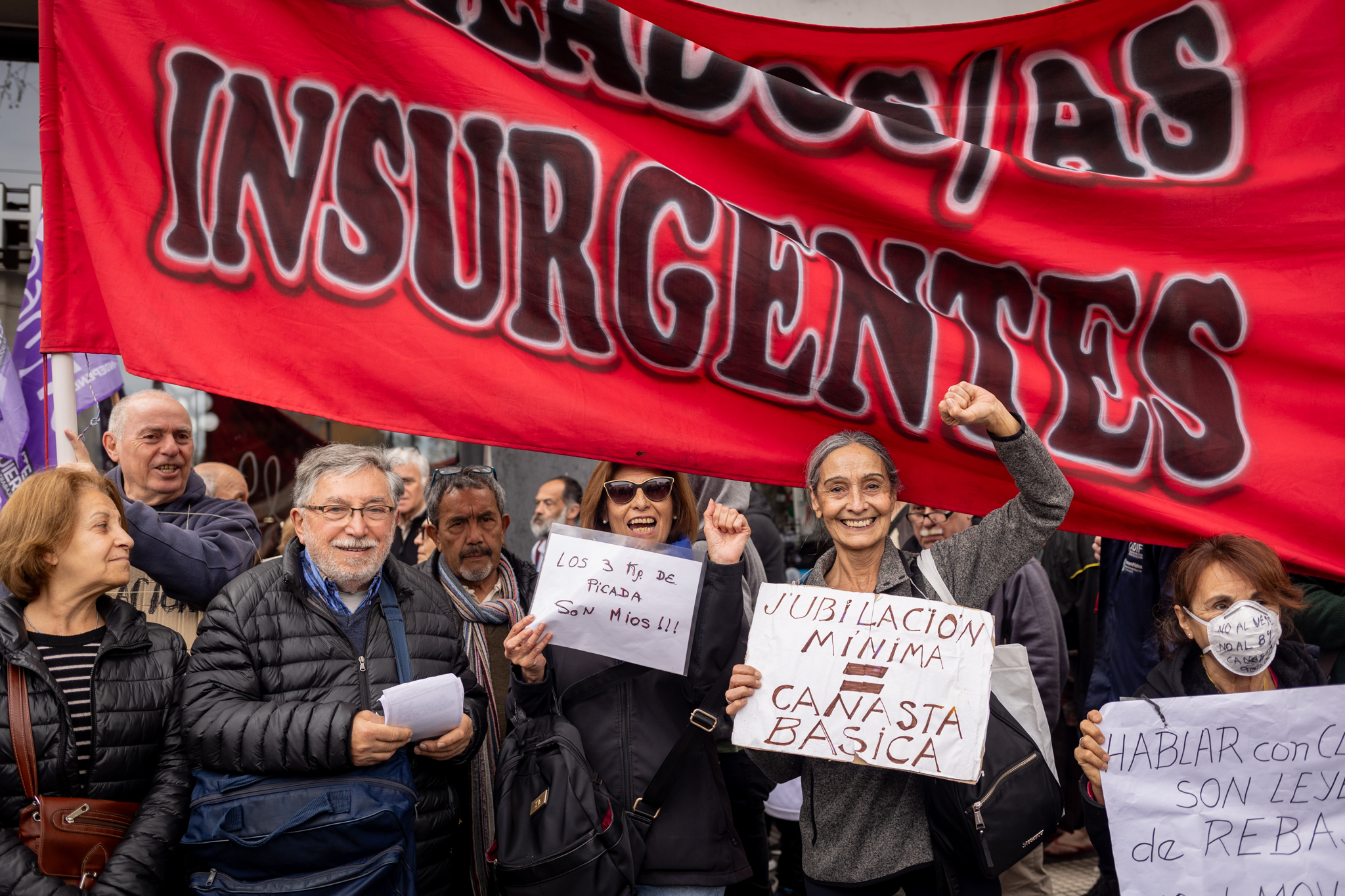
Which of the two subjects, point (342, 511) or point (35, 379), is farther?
point (35, 379)

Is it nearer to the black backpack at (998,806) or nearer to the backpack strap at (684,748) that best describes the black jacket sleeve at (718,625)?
the backpack strap at (684,748)

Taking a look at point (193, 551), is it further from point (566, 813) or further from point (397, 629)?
point (566, 813)

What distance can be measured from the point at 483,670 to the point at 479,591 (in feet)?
1.31

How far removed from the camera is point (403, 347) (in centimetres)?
293

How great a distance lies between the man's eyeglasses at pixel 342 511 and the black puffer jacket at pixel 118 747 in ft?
1.70

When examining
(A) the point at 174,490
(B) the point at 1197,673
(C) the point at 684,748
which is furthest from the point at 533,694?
(B) the point at 1197,673

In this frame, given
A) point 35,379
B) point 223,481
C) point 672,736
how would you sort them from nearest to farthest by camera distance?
point 672,736, point 35,379, point 223,481

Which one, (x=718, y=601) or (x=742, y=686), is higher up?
(x=718, y=601)

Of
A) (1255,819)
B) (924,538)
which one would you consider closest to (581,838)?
(1255,819)

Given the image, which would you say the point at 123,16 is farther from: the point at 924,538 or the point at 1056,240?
the point at 924,538

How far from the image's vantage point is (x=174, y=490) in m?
3.60

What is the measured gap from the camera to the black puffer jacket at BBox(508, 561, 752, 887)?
2824 mm

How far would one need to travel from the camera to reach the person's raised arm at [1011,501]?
2.60m

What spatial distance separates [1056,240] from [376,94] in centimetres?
207
